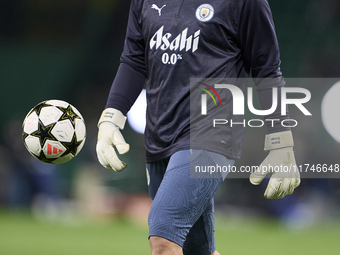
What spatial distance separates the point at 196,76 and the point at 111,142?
595mm

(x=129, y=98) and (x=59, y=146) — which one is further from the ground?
(x=129, y=98)

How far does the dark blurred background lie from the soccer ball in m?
7.00

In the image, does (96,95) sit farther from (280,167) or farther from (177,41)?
(280,167)

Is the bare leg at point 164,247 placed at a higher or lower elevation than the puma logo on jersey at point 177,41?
lower

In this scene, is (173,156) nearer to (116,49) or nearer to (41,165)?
(41,165)

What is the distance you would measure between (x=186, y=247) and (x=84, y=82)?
9775 millimetres

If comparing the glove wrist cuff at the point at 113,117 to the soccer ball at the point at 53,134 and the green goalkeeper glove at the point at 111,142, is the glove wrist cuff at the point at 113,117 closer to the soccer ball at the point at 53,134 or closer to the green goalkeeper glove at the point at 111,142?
the green goalkeeper glove at the point at 111,142

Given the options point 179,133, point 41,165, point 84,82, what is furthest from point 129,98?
point 84,82

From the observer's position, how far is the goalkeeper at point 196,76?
8.56 ft

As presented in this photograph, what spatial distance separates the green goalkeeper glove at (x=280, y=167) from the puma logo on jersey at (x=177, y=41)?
0.62 m

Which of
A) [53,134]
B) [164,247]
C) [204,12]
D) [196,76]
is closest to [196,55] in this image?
[196,76]

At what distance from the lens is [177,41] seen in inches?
110

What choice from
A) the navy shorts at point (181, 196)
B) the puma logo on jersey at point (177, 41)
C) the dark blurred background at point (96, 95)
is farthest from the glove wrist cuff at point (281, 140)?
the dark blurred background at point (96, 95)

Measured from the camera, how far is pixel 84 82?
12.4 meters
